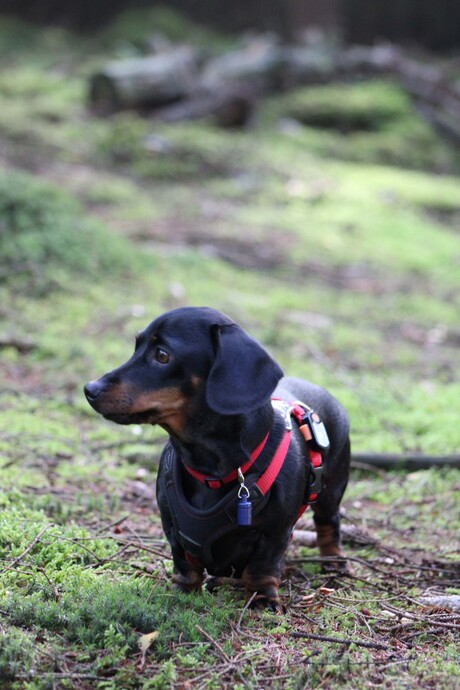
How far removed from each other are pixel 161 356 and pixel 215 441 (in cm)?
37

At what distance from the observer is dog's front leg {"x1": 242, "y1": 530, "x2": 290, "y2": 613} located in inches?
130

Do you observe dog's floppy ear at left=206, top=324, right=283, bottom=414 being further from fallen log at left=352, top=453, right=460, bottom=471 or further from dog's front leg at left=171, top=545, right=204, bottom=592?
fallen log at left=352, top=453, right=460, bottom=471

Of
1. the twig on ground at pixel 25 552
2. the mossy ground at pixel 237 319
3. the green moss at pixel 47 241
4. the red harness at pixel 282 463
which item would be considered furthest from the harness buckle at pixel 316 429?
the green moss at pixel 47 241

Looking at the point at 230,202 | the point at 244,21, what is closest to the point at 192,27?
the point at 244,21

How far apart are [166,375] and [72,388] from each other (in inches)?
122

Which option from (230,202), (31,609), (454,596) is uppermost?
(31,609)

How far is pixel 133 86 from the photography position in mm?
16688

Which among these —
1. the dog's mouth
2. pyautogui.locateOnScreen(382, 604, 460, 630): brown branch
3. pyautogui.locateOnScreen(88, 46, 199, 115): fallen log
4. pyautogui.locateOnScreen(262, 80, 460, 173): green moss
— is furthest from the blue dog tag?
pyautogui.locateOnScreen(88, 46, 199, 115): fallen log

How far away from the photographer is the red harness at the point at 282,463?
3.20 metres

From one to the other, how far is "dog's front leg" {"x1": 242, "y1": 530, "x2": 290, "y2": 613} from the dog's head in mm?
586

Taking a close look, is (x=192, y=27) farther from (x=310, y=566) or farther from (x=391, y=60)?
(x=310, y=566)

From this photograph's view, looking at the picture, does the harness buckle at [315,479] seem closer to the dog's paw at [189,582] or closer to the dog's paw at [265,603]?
the dog's paw at [265,603]

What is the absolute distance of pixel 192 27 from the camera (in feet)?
82.6

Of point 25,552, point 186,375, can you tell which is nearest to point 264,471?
point 186,375
